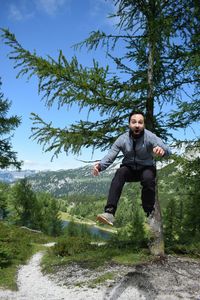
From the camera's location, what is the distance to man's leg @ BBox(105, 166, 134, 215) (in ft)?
21.2

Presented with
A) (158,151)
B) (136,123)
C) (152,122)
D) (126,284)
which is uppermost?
(152,122)

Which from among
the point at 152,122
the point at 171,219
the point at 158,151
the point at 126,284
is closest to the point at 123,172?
the point at 158,151

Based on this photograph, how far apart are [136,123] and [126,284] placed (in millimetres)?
5122

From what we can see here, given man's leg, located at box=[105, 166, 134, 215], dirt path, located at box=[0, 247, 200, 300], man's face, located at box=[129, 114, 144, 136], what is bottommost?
dirt path, located at box=[0, 247, 200, 300]

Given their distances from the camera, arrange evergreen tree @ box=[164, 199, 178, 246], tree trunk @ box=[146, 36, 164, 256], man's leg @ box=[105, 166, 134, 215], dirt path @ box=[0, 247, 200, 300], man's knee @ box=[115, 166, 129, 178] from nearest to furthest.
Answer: man's leg @ box=[105, 166, 134, 215] < man's knee @ box=[115, 166, 129, 178] < dirt path @ box=[0, 247, 200, 300] < tree trunk @ box=[146, 36, 164, 256] < evergreen tree @ box=[164, 199, 178, 246]

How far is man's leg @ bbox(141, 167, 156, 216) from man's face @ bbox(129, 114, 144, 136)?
2.46ft

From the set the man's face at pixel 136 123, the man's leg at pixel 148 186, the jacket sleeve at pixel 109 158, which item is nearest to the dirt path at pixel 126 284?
the man's leg at pixel 148 186

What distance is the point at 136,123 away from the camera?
6.66m

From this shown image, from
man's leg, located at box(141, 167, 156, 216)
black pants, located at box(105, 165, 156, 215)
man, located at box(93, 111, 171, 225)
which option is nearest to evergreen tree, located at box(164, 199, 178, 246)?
man's leg, located at box(141, 167, 156, 216)

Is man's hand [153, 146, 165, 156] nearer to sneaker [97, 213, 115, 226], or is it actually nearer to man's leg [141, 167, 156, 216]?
man's leg [141, 167, 156, 216]

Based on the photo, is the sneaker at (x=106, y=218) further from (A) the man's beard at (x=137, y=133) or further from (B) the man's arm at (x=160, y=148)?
(A) the man's beard at (x=137, y=133)

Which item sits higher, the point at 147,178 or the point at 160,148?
the point at 160,148

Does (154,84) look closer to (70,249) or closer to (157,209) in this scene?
(157,209)

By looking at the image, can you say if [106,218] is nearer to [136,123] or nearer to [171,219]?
[136,123]
